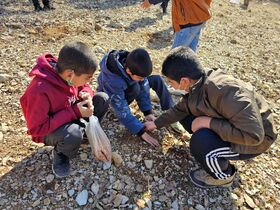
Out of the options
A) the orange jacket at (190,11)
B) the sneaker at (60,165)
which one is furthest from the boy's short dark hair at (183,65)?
the orange jacket at (190,11)

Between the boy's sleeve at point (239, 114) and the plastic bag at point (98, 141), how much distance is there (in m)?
1.14

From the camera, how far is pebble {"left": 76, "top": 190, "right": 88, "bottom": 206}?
3.30m

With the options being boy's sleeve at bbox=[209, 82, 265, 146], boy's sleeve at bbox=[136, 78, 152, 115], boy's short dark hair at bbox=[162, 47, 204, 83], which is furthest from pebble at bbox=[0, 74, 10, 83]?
boy's sleeve at bbox=[209, 82, 265, 146]

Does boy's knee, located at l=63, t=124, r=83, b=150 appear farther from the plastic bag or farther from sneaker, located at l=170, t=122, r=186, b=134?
sneaker, located at l=170, t=122, r=186, b=134

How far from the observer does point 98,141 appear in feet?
11.5

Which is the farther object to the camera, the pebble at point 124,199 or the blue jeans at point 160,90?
the blue jeans at point 160,90

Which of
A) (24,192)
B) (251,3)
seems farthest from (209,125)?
(251,3)

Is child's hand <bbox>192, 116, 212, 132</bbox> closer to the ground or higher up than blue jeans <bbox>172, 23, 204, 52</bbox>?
higher up

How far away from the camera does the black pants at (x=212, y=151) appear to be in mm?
3307

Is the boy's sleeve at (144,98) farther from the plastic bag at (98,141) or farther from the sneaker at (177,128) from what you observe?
the plastic bag at (98,141)

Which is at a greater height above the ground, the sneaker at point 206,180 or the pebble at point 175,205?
the sneaker at point 206,180

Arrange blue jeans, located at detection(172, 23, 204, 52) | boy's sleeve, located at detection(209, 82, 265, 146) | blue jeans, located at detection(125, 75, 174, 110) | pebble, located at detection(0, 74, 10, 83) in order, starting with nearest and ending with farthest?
boy's sleeve, located at detection(209, 82, 265, 146), blue jeans, located at detection(125, 75, 174, 110), pebble, located at detection(0, 74, 10, 83), blue jeans, located at detection(172, 23, 204, 52)

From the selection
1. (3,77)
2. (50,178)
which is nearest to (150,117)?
(50,178)

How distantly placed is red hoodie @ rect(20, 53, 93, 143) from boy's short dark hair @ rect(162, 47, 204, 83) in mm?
990
